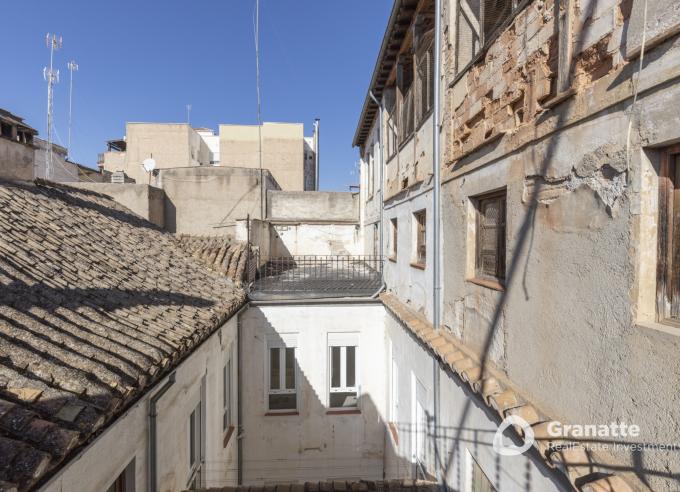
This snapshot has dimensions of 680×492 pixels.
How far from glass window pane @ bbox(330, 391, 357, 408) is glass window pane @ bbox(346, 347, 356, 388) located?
0.82 ft

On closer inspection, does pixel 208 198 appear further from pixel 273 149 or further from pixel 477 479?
pixel 477 479

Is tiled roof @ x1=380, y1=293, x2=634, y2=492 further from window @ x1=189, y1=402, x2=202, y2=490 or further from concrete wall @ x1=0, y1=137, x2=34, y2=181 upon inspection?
concrete wall @ x1=0, y1=137, x2=34, y2=181

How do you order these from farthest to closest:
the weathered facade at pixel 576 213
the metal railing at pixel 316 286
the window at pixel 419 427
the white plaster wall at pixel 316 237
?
1. the white plaster wall at pixel 316 237
2. the metal railing at pixel 316 286
3. the window at pixel 419 427
4. the weathered facade at pixel 576 213

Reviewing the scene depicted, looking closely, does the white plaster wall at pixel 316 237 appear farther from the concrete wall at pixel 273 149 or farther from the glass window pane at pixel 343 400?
the concrete wall at pixel 273 149

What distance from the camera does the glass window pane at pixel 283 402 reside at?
344 inches

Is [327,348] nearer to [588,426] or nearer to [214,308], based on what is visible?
[214,308]

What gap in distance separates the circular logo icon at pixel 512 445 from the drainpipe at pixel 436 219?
1.58 metres

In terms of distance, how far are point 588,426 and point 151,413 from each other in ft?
12.6

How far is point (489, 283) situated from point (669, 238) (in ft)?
6.11

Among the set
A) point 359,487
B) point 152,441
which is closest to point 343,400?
point 359,487

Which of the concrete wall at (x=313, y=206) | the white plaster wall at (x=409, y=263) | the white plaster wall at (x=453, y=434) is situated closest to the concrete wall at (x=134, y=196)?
the concrete wall at (x=313, y=206)

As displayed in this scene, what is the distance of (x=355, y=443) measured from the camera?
8641 millimetres

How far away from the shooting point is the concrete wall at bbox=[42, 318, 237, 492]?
278 cm

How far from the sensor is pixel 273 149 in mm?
27094
